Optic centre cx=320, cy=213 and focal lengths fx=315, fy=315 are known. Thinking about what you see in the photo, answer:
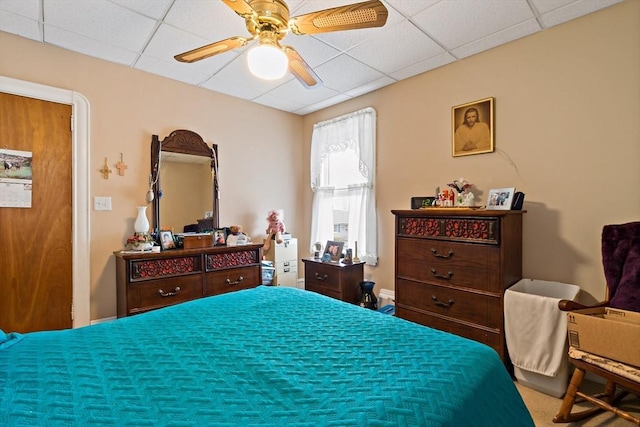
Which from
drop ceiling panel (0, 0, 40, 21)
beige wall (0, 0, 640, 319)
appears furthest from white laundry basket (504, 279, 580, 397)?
drop ceiling panel (0, 0, 40, 21)

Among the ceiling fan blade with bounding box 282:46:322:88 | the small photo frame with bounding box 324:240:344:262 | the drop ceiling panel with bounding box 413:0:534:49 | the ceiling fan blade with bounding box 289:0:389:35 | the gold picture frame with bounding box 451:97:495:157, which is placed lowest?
the small photo frame with bounding box 324:240:344:262

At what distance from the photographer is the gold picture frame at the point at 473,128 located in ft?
8.97

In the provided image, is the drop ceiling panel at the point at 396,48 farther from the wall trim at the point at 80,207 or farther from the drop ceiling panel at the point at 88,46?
the wall trim at the point at 80,207

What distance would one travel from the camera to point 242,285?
3.30 meters

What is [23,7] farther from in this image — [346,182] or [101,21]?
[346,182]

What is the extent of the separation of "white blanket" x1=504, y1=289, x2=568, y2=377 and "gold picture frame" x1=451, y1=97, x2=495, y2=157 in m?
1.31

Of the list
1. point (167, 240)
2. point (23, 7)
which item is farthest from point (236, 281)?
point (23, 7)

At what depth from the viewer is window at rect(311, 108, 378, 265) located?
3.64m

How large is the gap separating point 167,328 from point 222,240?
6.68 feet

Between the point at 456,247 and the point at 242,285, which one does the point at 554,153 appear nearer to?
the point at 456,247

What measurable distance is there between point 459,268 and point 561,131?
127 cm

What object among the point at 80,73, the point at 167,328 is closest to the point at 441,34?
the point at 167,328

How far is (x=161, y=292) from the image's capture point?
2801 mm

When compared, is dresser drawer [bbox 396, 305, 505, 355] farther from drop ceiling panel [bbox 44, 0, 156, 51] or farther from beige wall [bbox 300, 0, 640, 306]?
drop ceiling panel [bbox 44, 0, 156, 51]
